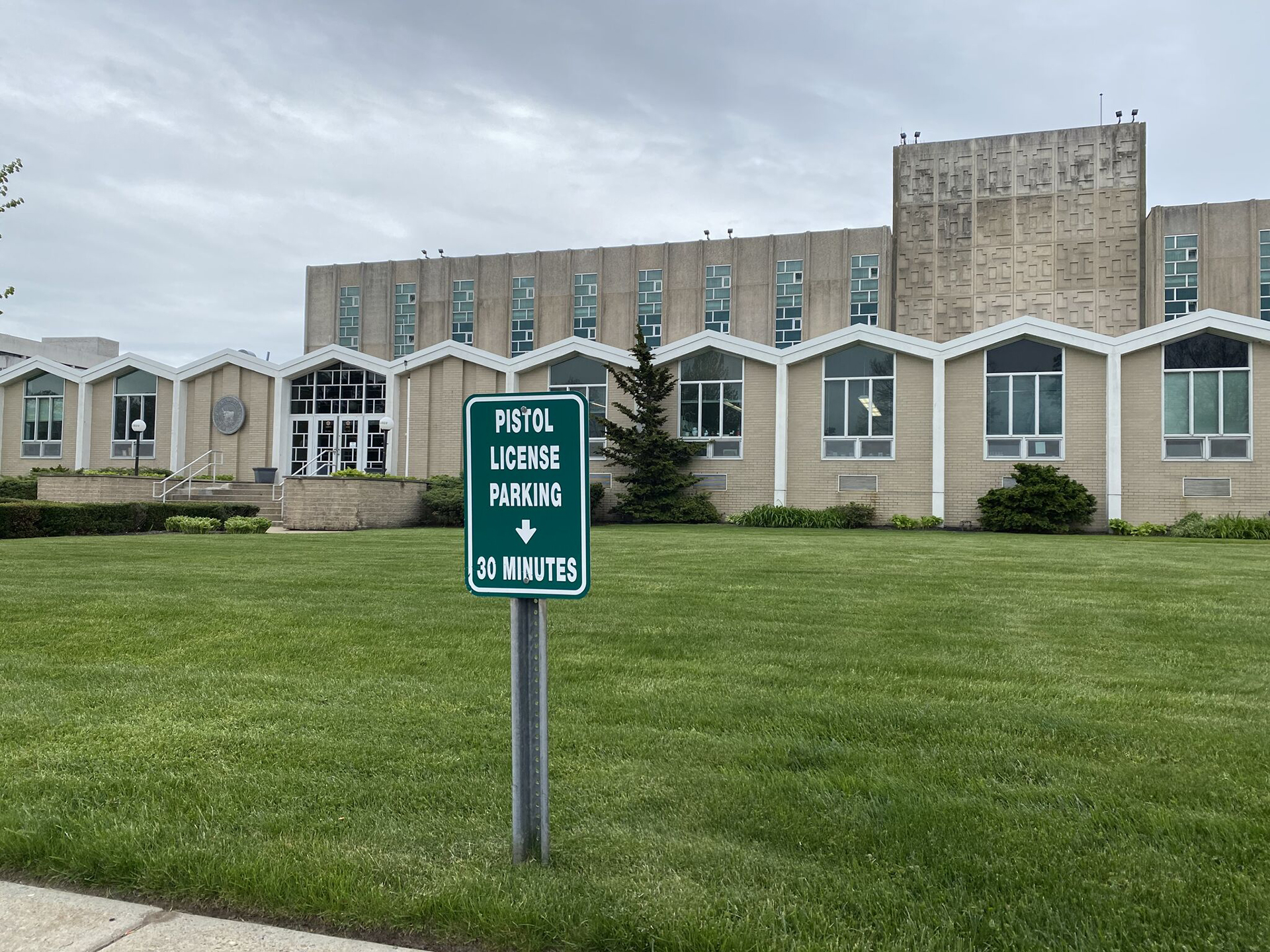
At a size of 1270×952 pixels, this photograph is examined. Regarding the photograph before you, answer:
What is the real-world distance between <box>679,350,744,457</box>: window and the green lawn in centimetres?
2045

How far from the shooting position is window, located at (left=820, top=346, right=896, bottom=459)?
92.8 feet

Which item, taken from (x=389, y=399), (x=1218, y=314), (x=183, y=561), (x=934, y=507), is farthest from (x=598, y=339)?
(x=183, y=561)

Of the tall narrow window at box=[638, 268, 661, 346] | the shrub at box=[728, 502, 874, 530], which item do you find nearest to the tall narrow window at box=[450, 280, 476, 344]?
the tall narrow window at box=[638, 268, 661, 346]

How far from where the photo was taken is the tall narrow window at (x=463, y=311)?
55469 millimetres

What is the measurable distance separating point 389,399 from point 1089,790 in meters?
30.2

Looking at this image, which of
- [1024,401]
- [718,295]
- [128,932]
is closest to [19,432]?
[718,295]

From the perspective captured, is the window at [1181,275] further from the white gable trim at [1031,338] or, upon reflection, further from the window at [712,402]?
Answer: the window at [712,402]

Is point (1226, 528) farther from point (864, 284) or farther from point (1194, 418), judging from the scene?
point (864, 284)

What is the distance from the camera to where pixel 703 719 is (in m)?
5.20

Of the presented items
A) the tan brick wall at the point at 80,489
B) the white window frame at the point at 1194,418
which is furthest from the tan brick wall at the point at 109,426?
the white window frame at the point at 1194,418

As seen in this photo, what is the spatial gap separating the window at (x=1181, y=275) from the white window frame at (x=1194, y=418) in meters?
22.0

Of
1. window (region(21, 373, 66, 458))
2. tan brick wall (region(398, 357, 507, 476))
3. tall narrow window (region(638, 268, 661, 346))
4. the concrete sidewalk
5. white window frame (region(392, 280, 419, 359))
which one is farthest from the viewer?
white window frame (region(392, 280, 419, 359))

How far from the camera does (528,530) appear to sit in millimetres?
3359

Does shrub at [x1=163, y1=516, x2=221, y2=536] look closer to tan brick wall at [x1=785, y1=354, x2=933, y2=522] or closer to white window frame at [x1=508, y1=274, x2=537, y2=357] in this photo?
tan brick wall at [x1=785, y1=354, x2=933, y2=522]
